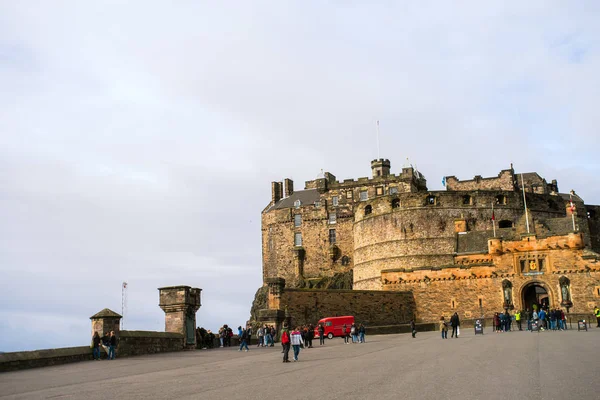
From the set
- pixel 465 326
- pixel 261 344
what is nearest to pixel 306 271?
pixel 465 326

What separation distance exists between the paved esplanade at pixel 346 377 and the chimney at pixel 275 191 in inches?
2113

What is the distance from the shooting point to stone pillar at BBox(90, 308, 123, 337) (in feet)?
66.7

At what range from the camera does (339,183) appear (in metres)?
67.9

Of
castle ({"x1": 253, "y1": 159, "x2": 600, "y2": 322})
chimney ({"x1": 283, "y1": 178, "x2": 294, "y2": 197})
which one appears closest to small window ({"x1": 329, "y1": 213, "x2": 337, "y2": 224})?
castle ({"x1": 253, "y1": 159, "x2": 600, "y2": 322})

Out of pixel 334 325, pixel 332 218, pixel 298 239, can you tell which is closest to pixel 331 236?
pixel 332 218

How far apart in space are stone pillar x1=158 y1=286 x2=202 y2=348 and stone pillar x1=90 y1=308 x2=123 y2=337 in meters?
3.30

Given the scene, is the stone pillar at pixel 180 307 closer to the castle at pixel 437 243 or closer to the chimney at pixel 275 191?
the castle at pixel 437 243

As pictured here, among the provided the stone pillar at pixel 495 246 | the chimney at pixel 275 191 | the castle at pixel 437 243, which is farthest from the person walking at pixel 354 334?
the chimney at pixel 275 191

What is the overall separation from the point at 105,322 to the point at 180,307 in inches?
153

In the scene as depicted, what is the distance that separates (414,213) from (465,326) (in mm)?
16903

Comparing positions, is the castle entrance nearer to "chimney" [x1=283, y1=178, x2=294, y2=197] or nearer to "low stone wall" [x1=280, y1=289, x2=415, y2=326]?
"low stone wall" [x1=280, y1=289, x2=415, y2=326]

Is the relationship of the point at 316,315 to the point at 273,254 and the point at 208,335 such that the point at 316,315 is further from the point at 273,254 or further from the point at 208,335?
the point at 273,254

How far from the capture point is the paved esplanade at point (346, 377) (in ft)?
34.8

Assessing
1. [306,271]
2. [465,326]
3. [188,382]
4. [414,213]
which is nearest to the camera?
[188,382]
